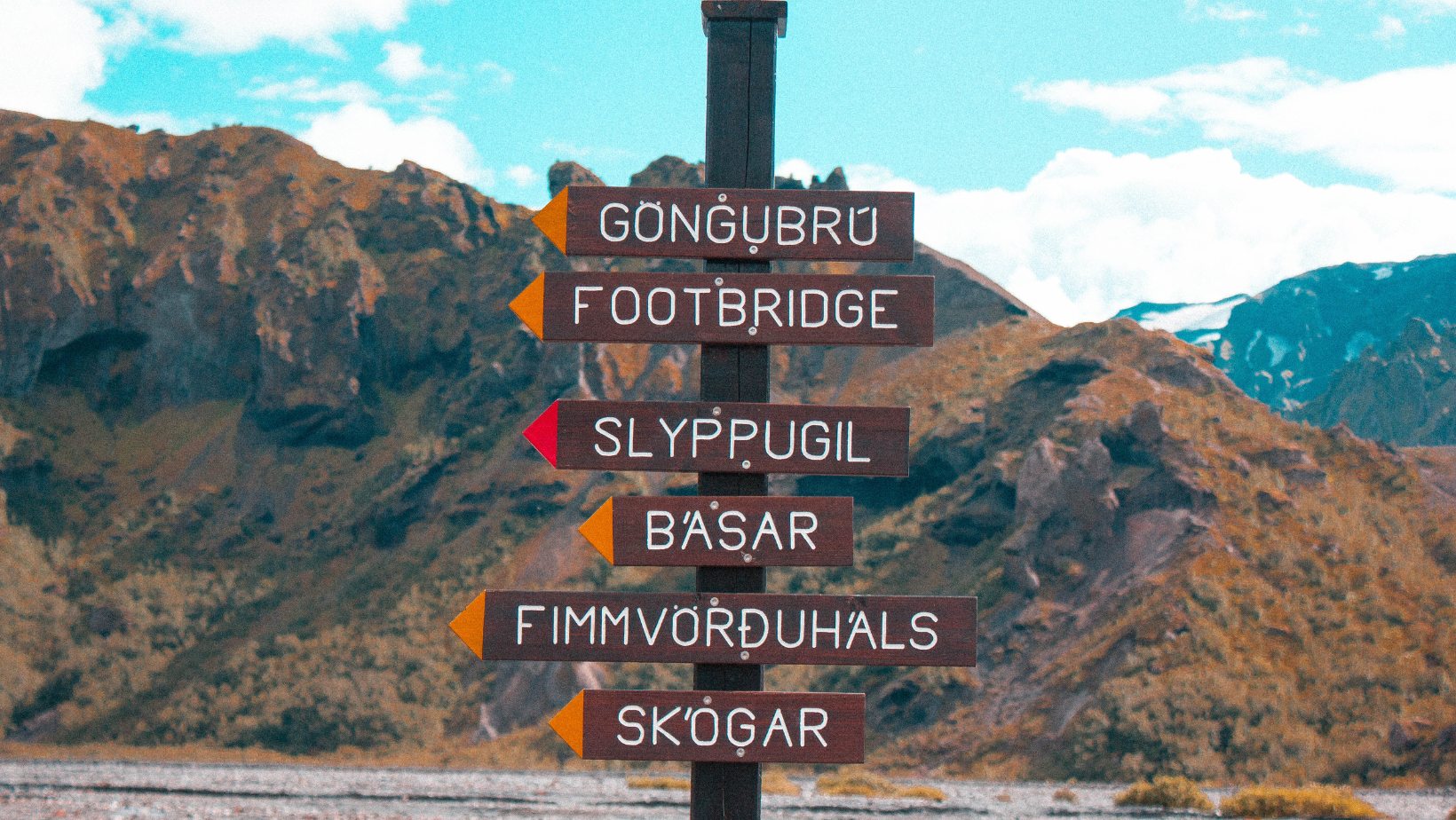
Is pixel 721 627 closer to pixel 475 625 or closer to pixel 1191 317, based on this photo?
pixel 475 625

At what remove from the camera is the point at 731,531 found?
24.5ft

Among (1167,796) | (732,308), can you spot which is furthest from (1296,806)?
(732,308)

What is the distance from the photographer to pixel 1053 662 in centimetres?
5594

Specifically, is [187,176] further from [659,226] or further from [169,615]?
[659,226]

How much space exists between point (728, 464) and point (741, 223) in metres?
1.53

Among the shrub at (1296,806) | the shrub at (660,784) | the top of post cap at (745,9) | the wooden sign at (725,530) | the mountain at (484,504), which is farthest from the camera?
the mountain at (484,504)

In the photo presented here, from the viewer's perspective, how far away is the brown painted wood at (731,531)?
744 cm

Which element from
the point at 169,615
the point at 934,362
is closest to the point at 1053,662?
the point at 934,362

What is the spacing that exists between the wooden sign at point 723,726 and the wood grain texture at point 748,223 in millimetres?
2743

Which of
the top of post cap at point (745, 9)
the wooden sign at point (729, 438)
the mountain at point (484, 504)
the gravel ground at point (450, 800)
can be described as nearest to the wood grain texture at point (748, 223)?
the wooden sign at point (729, 438)

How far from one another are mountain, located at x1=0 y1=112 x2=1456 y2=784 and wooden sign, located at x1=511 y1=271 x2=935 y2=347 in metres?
34.2

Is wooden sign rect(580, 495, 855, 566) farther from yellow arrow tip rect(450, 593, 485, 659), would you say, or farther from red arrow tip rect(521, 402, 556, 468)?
yellow arrow tip rect(450, 593, 485, 659)

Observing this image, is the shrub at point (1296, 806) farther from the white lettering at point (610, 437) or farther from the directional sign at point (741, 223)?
the white lettering at point (610, 437)

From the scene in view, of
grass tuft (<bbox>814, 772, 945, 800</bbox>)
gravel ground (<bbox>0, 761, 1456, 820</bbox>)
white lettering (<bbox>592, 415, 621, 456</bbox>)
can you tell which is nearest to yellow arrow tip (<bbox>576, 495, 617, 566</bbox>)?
white lettering (<bbox>592, 415, 621, 456</bbox>)
